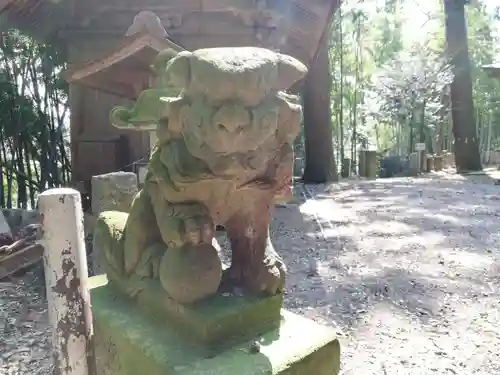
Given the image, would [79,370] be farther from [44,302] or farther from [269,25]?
[269,25]

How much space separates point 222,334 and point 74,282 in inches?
15.0

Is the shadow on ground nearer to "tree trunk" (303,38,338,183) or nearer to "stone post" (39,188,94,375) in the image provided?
"stone post" (39,188,94,375)

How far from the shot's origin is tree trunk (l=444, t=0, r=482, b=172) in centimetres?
1050

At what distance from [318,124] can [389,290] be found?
645 cm

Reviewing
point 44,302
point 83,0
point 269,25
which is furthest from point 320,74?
point 44,302

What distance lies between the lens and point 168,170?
3.72 ft

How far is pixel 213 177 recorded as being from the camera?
1102mm

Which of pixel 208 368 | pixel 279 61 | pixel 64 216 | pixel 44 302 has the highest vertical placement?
pixel 279 61

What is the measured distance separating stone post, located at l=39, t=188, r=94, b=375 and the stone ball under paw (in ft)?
0.66

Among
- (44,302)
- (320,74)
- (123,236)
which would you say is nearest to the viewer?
(123,236)

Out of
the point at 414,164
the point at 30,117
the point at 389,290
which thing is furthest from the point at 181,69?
the point at 414,164

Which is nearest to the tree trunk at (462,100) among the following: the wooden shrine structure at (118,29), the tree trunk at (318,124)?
the tree trunk at (318,124)

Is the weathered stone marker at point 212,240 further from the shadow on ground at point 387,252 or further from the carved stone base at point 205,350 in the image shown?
the shadow on ground at point 387,252

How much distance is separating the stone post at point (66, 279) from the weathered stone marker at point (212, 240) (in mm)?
159
